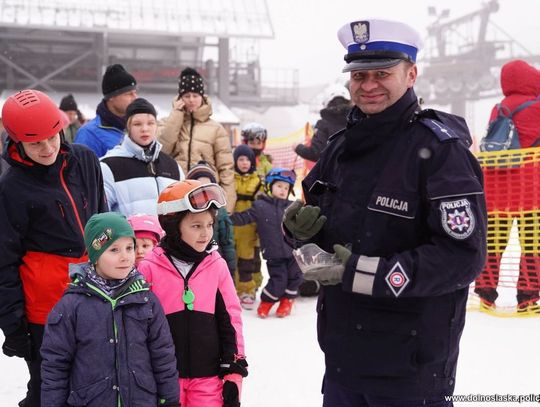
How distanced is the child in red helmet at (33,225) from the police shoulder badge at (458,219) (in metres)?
1.97

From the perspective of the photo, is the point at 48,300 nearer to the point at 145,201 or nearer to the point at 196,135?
the point at 145,201

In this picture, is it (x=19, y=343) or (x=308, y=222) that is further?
(x=19, y=343)

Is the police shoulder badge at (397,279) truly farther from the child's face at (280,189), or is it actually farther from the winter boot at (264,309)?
the child's face at (280,189)

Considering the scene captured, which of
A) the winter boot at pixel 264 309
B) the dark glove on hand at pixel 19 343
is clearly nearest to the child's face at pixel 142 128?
→ the dark glove on hand at pixel 19 343

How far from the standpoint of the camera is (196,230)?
2842mm

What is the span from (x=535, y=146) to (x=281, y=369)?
3.33 m

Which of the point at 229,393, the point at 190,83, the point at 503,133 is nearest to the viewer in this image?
the point at 229,393

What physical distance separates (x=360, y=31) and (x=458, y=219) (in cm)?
68

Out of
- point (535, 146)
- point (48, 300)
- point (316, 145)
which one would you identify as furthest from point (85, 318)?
point (535, 146)

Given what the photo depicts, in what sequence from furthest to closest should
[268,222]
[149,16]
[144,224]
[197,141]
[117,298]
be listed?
1. [149,16]
2. [268,222]
3. [197,141]
4. [144,224]
5. [117,298]

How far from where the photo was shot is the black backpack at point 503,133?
229 inches

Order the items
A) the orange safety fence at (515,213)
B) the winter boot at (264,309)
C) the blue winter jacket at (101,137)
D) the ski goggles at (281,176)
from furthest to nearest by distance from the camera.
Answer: the ski goggles at (281,176)
the winter boot at (264,309)
the orange safety fence at (515,213)
the blue winter jacket at (101,137)

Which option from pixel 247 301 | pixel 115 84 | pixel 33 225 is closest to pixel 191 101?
pixel 115 84

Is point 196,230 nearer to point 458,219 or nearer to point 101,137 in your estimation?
point 458,219
